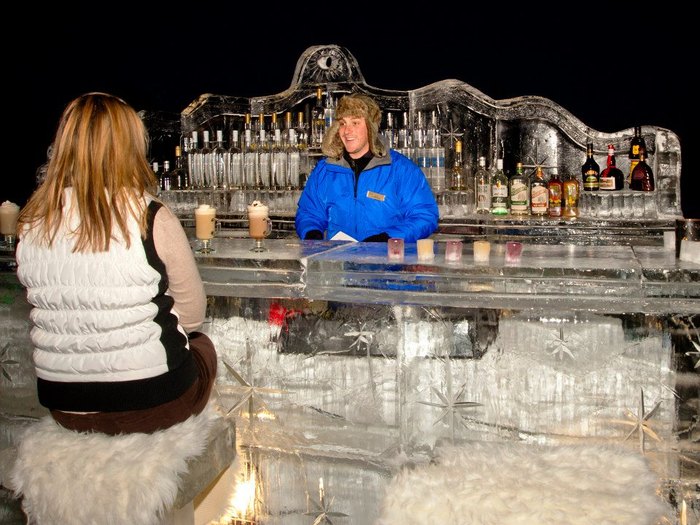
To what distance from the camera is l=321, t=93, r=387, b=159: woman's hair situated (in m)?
3.65

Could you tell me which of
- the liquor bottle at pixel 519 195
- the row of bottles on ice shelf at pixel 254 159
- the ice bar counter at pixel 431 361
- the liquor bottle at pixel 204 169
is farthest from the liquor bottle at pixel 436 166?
the ice bar counter at pixel 431 361

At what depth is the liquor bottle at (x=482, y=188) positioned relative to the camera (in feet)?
16.0

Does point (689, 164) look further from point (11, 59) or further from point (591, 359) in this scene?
point (11, 59)

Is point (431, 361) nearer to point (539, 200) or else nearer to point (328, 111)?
point (539, 200)

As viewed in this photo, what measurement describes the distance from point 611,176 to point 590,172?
0.13m

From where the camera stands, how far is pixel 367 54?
547 cm

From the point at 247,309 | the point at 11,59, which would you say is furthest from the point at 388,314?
the point at 11,59

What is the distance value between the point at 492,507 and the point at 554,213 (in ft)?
10.9

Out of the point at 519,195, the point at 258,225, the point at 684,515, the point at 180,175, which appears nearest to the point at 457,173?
the point at 519,195

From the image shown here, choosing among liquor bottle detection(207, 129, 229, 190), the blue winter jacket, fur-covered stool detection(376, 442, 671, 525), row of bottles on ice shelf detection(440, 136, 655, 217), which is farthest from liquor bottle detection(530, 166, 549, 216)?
fur-covered stool detection(376, 442, 671, 525)

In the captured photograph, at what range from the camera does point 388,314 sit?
254 centimetres

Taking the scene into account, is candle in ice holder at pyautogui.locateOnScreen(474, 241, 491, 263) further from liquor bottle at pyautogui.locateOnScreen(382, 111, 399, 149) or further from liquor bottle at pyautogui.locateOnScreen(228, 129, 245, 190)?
liquor bottle at pyautogui.locateOnScreen(228, 129, 245, 190)

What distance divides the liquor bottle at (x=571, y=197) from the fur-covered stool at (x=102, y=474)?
3.33 metres

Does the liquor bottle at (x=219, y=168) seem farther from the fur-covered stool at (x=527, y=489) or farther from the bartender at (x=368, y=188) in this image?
the fur-covered stool at (x=527, y=489)
